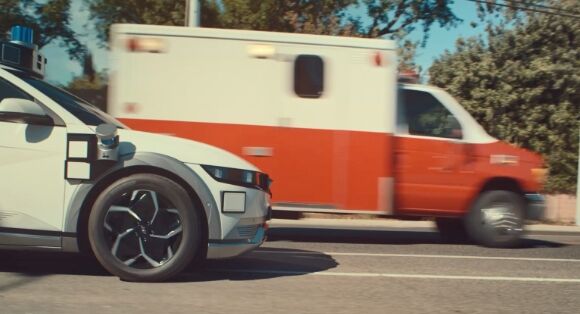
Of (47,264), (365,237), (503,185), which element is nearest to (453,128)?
(503,185)

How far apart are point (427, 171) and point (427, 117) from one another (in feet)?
2.45

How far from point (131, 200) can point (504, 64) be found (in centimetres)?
1268

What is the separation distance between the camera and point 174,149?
5.09 metres

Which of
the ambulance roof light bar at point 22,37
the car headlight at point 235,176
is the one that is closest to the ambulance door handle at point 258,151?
the car headlight at point 235,176

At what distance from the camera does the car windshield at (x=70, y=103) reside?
5273 mm

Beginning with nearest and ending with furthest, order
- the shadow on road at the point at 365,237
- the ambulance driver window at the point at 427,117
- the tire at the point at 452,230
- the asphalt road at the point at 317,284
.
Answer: the asphalt road at the point at 317,284
the ambulance driver window at the point at 427,117
the shadow on road at the point at 365,237
the tire at the point at 452,230

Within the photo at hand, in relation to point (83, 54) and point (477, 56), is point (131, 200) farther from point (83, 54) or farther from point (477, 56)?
point (83, 54)

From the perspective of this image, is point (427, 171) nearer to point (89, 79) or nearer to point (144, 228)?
point (144, 228)

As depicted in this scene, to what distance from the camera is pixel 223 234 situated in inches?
200

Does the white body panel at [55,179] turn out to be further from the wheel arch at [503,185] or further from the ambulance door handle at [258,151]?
the wheel arch at [503,185]

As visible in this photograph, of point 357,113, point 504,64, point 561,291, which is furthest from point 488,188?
point 504,64

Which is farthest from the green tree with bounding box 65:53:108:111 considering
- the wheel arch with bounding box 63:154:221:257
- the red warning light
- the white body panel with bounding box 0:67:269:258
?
the wheel arch with bounding box 63:154:221:257

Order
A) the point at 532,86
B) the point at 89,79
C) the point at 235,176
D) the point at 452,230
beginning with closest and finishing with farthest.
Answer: the point at 235,176, the point at 452,230, the point at 532,86, the point at 89,79

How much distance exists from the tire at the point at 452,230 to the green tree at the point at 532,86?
6.17m
